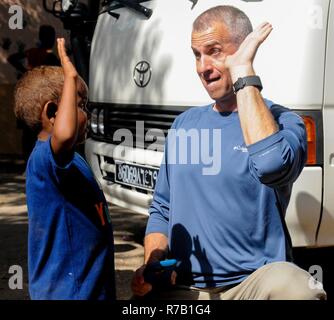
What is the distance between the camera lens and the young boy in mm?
2389

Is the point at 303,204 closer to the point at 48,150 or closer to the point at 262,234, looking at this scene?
the point at 262,234

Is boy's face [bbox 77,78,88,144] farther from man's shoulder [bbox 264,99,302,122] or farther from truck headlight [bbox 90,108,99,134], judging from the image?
truck headlight [bbox 90,108,99,134]

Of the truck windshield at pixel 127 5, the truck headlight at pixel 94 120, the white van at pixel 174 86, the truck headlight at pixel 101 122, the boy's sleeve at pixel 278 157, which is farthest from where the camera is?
the truck headlight at pixel 94 120

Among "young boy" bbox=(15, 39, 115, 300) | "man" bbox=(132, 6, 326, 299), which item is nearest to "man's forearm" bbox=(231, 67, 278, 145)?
"man" bbox=(132, 6, 326, 299)

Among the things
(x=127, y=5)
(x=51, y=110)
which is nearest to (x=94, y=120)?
(x=127, y=5)

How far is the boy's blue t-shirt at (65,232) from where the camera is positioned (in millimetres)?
2391

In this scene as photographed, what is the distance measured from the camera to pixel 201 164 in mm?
2615

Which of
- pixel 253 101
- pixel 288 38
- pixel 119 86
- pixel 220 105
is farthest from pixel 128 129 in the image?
pixel 253 101

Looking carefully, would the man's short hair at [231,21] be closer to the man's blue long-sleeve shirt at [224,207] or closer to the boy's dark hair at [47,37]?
the man's blue long-sleeve shirt at [224,207]

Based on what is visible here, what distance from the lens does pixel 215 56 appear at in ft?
8.48

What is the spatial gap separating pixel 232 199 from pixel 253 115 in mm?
386

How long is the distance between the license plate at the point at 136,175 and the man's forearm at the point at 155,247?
1964mm

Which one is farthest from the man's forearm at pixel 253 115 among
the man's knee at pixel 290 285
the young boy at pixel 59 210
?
the young boy at pixel 59 210
